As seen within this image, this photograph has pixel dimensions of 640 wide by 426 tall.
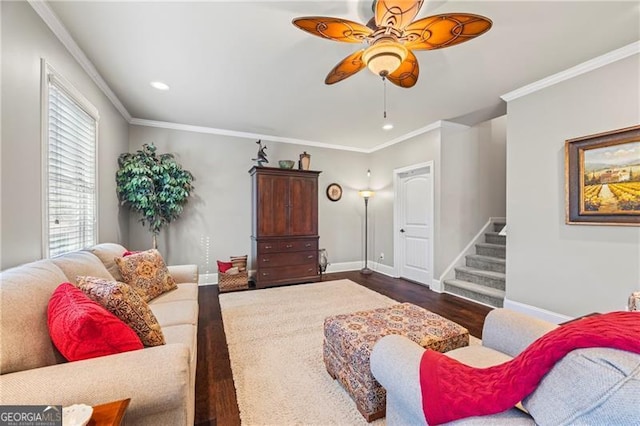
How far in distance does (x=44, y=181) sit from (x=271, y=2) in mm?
2035

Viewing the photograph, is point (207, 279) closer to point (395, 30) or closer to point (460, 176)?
point (395, 30)

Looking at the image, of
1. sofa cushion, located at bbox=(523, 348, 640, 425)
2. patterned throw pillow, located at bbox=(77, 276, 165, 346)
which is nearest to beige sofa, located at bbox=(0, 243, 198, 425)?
patterned throw pillow, located at bbox=(77, 276, 165, 346)

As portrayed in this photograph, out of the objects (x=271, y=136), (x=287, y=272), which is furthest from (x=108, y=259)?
(x=271, y=136)

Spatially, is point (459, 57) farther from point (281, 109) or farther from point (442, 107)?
point (281, 109)

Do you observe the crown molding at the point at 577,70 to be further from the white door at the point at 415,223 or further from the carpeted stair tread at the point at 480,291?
the carpeted stair tread at the point at 480,291

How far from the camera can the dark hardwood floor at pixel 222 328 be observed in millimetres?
1639

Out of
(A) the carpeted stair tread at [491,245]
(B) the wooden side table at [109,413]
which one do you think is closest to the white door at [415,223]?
(A) the carpeted stair tread at [491,245]

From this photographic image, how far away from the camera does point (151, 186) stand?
349 centimetres

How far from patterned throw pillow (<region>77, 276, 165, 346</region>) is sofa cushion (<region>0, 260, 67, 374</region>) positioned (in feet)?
0.54

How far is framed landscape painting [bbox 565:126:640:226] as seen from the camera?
2238 mm

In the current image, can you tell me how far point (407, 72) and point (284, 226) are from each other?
3026mm

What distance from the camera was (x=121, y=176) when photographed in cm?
338

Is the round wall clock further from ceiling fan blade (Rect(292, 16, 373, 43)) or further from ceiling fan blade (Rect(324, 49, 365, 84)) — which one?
ceiling fan blade (Rect(292, 16, 373, 43))

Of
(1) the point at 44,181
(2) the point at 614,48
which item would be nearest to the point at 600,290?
(2) the point at 614,48
